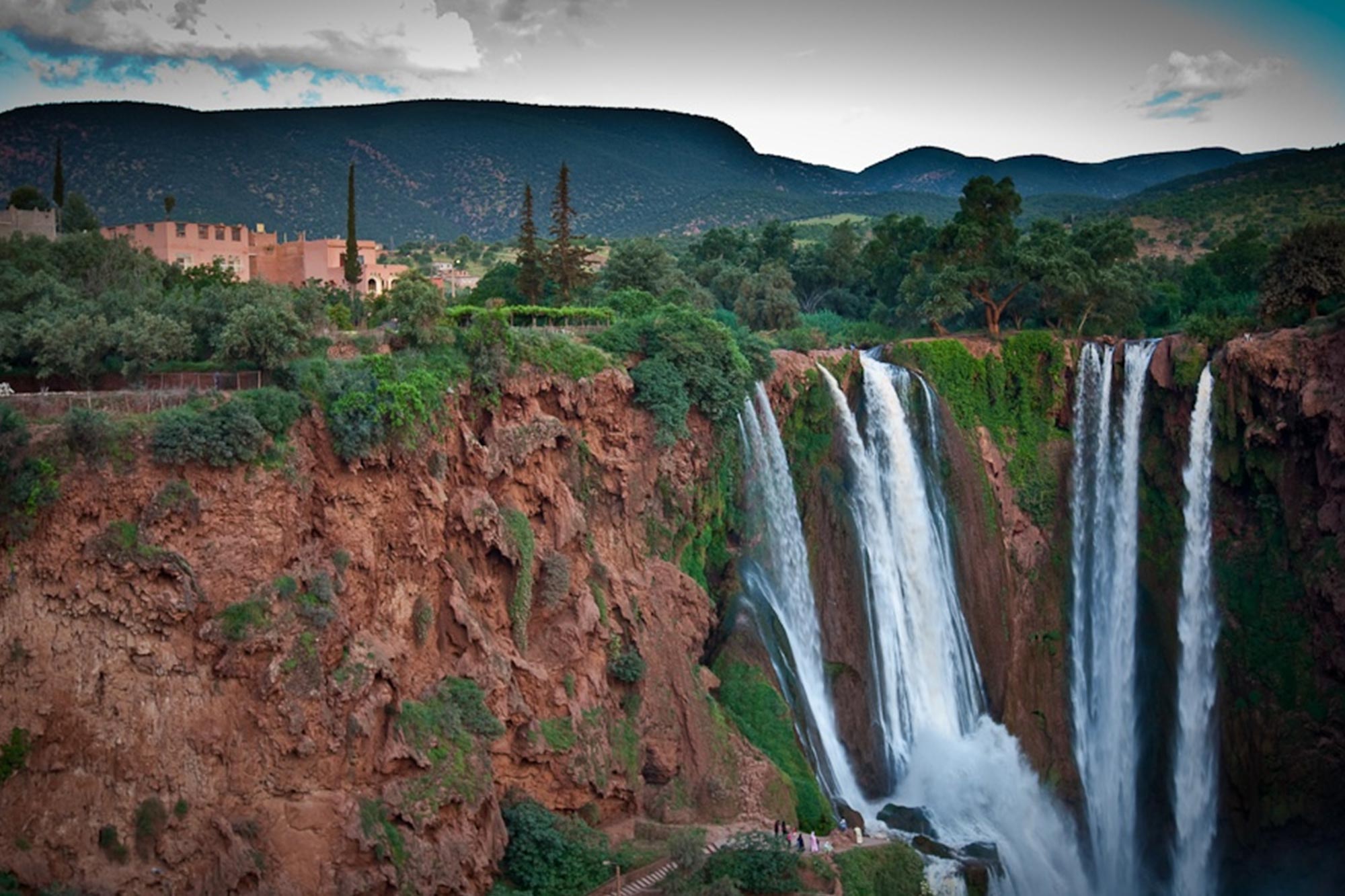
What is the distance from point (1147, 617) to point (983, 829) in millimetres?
9673

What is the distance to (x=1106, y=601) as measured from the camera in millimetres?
42250

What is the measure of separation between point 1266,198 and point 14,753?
72.2m

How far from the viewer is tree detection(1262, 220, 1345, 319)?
40.3 meters

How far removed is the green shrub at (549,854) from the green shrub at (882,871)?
5.49 meters

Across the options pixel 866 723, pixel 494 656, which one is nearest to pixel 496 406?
pixel 494 656

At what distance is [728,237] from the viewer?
68.1m

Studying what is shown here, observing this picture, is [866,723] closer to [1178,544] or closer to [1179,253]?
[1178,544]

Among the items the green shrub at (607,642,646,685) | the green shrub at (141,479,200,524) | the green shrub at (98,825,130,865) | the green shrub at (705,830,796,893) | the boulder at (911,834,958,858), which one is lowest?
the boulder at (911,834,958,858)

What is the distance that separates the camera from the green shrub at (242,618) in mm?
24328

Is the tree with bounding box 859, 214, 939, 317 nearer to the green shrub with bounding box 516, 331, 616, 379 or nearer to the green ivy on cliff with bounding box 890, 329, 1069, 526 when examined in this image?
the green ivy on cliff with bounding box 890, 329, 1069, 526

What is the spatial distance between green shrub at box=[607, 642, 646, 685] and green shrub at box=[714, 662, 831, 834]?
3030mm

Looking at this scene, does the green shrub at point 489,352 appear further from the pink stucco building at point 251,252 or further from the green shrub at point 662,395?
the pink stucco building at point 251,252

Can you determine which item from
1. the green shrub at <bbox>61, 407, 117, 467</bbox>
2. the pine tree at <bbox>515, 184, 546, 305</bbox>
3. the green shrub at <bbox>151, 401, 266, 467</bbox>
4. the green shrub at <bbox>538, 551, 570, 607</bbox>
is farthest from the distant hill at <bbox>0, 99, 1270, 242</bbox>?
the green shrub at <bbox>61, 407, 117, 467</bbox>

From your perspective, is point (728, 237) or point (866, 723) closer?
point (866, 723)
